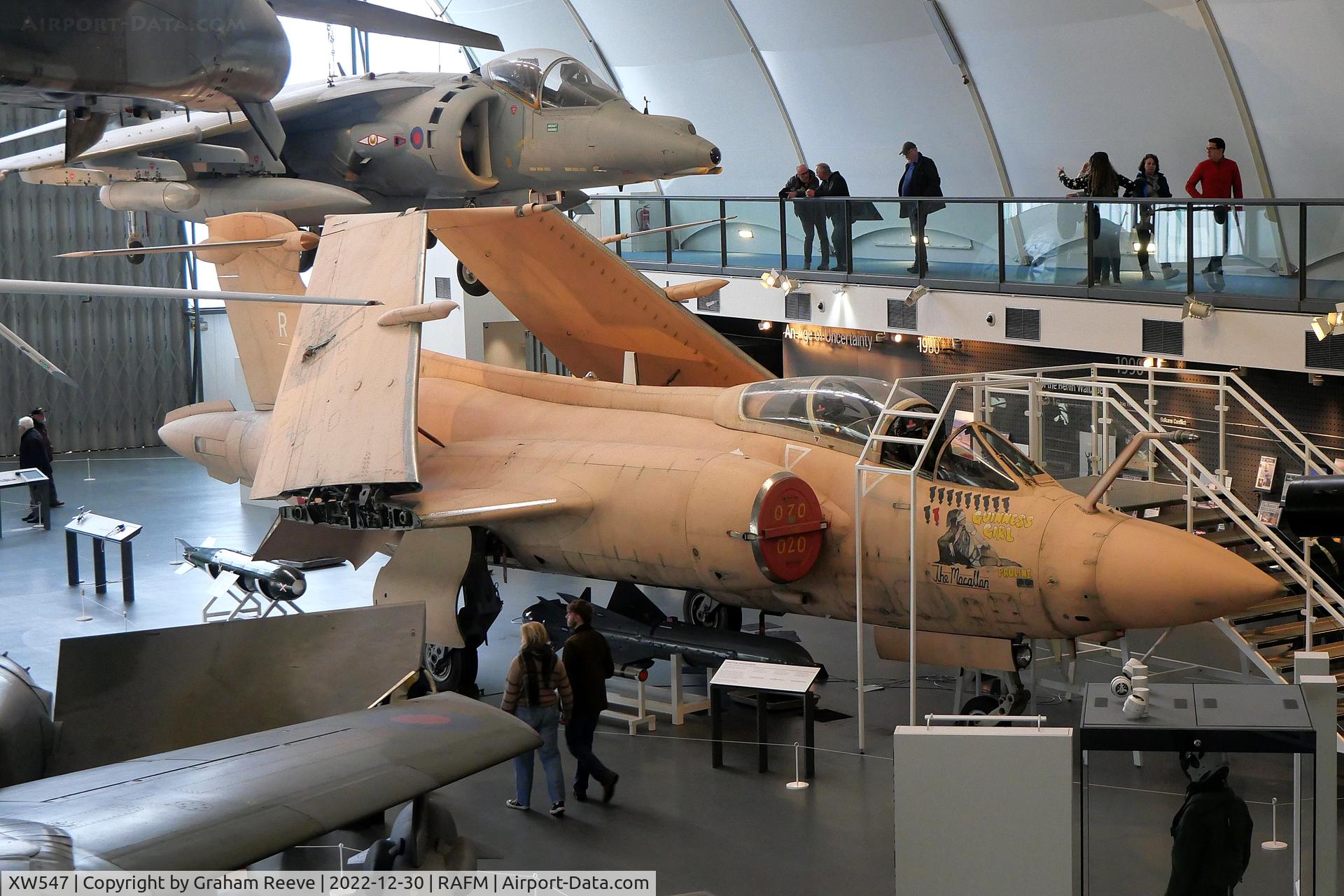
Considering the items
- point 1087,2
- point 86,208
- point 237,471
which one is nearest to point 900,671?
point 237,471

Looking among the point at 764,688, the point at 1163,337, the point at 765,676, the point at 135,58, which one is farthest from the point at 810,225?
the point at 135,58

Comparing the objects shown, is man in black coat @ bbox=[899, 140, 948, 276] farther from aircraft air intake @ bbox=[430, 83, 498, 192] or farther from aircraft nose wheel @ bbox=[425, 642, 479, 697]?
aircraft nose wheel @ bbox=[425, 642, 479, 697]

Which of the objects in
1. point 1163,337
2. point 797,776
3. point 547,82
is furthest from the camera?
point 1163,337

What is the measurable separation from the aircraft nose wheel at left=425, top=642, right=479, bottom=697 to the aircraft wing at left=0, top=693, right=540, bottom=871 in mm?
5395

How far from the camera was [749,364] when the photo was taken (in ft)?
48.8

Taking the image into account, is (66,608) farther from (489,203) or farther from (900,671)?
(900,671)

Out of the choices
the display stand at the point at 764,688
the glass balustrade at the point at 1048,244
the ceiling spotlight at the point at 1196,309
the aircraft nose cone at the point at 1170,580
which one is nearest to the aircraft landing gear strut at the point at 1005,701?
the aircraft nose cone at the point at 1170,580

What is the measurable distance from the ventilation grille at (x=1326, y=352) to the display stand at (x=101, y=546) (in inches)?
469

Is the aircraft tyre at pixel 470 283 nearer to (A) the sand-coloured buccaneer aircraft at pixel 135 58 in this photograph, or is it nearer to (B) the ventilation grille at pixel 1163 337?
(B) the ventilation grille at pixel 1163 337

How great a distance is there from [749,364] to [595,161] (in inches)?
126

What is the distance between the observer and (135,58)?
5422 millimetres

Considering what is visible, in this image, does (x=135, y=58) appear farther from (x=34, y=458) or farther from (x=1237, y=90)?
(x=34, y=458)

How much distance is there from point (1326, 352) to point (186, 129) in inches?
411

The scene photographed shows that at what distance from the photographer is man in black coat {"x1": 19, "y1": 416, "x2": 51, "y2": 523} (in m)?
19.6
